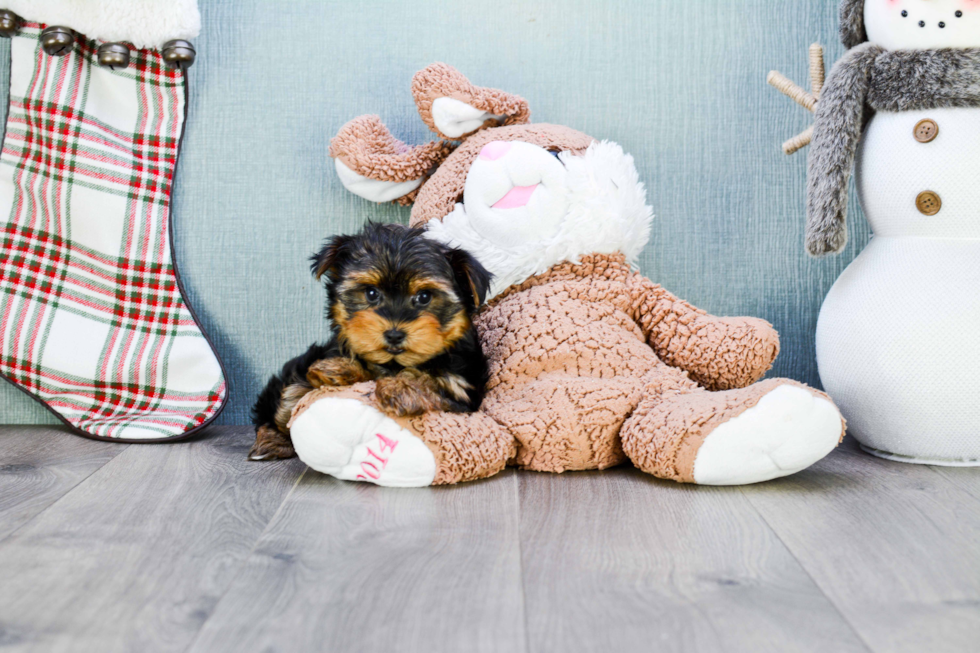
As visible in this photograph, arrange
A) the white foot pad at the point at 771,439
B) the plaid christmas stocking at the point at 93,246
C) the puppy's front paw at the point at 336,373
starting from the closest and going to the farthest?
the white foot pad at the point at 771,439 → the puppy's front paw at the point at 336,373 → the plaid christmas stocking at the point at 93,246

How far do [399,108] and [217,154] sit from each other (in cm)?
53

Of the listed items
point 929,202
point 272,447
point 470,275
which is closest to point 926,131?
point 929,202

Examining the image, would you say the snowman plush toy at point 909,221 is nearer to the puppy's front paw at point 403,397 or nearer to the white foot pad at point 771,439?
the white foot pad at point 771,439

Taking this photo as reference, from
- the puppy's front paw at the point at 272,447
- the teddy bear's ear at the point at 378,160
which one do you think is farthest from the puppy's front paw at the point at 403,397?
the teddy bear's ear at the point at 378,160

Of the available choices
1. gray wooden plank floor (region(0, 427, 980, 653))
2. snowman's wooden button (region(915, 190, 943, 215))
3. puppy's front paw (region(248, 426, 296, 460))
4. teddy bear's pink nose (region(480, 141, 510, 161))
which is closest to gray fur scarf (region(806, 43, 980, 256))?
snowman's wooden button (region(915, 190, 943, 215))

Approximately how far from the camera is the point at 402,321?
1.61 meters

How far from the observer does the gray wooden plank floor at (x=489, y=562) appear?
1.03m

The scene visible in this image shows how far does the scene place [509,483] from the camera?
167 cm

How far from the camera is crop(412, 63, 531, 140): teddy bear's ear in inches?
78.0

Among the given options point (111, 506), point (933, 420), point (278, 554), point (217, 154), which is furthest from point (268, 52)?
point (933, 420)

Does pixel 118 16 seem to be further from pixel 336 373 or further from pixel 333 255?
pixel 336 373

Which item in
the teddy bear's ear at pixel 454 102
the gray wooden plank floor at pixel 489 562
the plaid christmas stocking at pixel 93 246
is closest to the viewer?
the gray wooden plank floor at pixel 489 562

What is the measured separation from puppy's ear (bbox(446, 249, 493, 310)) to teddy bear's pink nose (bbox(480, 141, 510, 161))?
0.92 ft

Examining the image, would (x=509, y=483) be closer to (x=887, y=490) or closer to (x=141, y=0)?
(x=887, y=490)
